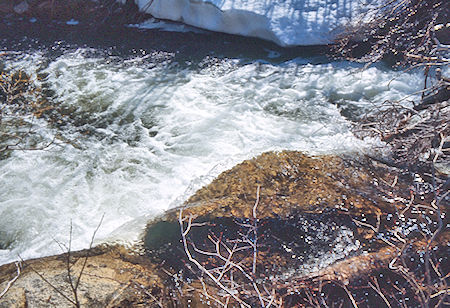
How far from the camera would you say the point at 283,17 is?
6.55 m

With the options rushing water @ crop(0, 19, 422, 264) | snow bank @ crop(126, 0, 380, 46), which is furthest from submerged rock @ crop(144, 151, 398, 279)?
snow bank @ crop(126, 0, 380, 46)

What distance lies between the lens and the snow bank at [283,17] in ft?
21.1

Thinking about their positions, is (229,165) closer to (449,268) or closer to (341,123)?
(341,123)

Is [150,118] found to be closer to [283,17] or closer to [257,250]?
[257,250]

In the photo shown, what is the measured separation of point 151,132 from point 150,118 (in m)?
0.31

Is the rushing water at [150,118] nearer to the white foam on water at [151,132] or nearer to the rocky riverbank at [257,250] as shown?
the white foam on water at [151,132]

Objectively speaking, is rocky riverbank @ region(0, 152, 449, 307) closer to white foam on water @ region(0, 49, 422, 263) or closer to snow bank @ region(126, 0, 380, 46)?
white foam on water @ region(0, 49, 422, 263)

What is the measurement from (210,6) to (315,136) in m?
3.30

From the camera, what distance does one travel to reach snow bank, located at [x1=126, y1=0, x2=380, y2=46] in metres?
6.42

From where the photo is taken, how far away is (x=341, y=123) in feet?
16.7

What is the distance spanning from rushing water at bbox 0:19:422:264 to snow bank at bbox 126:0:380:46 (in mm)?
261

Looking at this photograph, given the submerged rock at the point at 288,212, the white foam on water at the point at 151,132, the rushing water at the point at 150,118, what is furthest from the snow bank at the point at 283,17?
the submerged rock at the point at 288,212

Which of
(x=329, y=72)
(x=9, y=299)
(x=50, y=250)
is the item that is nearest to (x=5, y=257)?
(x=50, y=250)

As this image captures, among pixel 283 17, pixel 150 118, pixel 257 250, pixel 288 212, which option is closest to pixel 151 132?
pixel 150 118
